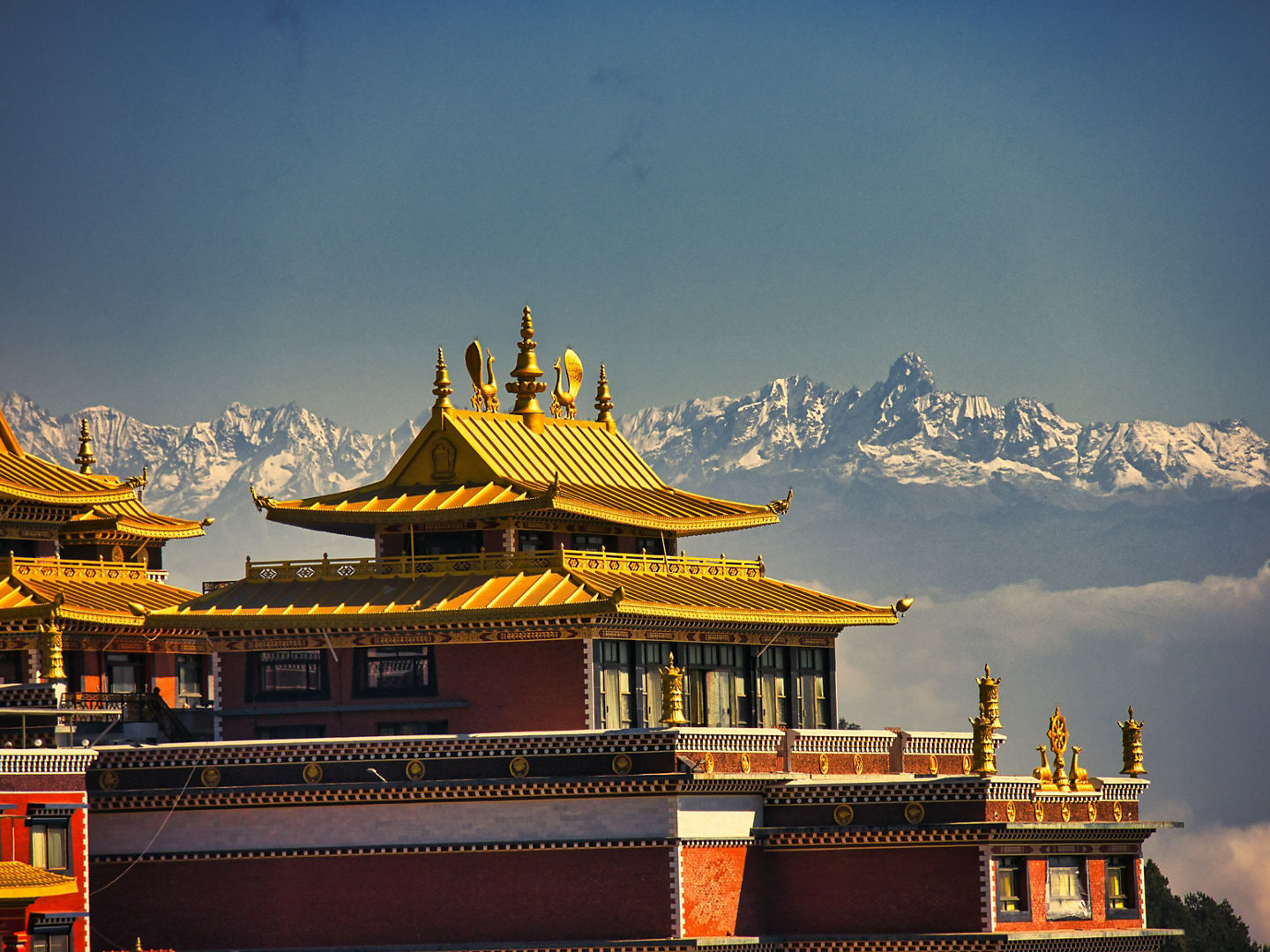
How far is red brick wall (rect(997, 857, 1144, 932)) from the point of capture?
59.9 meters

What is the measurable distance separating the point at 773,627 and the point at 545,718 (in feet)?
27.4

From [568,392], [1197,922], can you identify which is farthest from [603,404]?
[1197,922]

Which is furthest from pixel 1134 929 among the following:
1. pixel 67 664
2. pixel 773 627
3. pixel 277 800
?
pixel 67 664

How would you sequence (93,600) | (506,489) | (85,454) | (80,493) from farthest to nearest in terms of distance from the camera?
(85,454), (80,493), (93,600), (506,489)

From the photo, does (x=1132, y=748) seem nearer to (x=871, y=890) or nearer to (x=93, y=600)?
(x=871, y=890)

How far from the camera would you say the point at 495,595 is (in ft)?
217

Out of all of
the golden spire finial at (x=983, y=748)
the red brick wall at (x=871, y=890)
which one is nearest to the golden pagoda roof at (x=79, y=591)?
the red brick wall at (x=871, y=890)

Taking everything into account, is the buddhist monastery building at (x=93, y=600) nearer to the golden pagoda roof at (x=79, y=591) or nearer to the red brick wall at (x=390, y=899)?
the golden pagoda roof at (x=79, y=591)

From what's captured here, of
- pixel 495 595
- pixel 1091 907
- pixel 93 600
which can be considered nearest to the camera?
pixel 1091 907

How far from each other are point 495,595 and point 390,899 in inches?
368

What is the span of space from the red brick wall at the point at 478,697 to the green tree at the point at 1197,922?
2458 inches

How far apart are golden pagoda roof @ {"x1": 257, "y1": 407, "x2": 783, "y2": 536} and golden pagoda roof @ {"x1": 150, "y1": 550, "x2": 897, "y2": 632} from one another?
1.42m

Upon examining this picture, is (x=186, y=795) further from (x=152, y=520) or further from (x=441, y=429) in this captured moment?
(x=152, y=520)

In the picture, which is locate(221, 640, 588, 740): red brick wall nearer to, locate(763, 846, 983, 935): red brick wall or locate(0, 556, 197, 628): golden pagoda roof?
locate(763, 846, 983, 935): red brick wall
